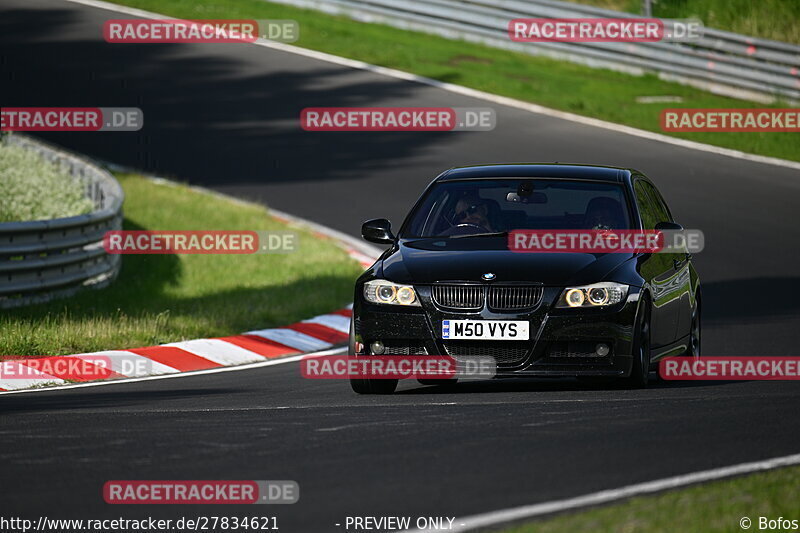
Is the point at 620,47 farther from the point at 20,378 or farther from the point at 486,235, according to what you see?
the point at 20,378

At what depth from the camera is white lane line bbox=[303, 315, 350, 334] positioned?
1461cm

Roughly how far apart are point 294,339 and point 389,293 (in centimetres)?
452

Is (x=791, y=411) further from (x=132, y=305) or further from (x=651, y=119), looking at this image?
(x=651, y=119)

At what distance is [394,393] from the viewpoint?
10023 millimetres

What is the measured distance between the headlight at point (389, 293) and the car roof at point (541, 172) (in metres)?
1.65

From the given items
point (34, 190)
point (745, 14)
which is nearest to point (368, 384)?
point (34, 190)

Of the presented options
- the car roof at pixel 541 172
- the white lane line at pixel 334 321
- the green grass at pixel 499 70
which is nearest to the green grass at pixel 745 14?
the green grass at pixel 499 70

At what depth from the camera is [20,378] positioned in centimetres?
1101

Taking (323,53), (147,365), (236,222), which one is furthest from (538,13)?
(147,365)

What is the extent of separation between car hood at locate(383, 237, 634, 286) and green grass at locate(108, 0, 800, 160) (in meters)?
15.9

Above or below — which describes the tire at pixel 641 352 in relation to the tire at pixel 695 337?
above

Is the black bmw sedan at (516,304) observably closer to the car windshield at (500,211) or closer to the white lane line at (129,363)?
the car windshield at (500,211)

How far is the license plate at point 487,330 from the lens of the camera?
9.19 metres

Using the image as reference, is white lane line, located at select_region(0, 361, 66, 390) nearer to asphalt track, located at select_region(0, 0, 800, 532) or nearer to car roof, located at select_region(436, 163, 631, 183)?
asphalt track, located at select_region(0, 0, 800, 532)
